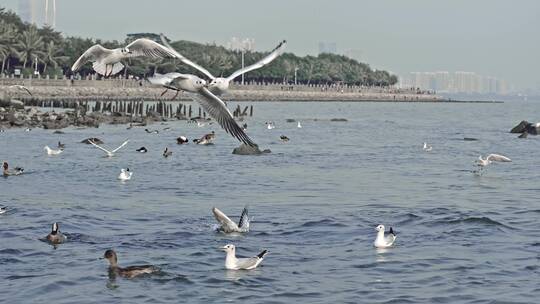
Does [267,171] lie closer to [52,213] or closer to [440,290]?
[52,213]

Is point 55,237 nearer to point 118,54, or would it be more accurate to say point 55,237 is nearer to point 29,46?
point 118,54

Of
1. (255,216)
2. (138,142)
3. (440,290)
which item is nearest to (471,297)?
(440,290)

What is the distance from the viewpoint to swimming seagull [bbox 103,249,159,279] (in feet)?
56.3

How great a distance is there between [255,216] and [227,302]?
30.7ft

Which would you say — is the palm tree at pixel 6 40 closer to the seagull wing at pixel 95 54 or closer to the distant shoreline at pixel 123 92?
the distant shoreline at pixel 123 92

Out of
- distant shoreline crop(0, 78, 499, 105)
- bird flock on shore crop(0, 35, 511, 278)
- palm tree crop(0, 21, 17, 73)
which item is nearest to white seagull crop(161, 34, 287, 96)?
bird flock on shore crop(0, 35, 511, 278)

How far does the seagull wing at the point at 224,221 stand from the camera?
21.6 meters

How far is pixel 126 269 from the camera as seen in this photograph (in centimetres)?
1719

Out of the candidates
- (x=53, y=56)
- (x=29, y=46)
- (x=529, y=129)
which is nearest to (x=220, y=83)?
(x=529, y=129)

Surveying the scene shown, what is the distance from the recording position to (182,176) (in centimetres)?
3572

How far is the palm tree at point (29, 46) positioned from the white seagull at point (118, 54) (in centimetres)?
11242

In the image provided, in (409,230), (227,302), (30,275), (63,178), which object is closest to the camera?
(227,302)

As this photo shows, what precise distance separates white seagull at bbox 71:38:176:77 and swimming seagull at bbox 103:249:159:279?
3.21m

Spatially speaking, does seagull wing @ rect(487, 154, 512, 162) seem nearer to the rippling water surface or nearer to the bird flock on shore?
the rippling water surface
